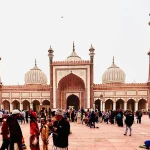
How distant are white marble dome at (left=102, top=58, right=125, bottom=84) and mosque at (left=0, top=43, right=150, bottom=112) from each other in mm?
4913

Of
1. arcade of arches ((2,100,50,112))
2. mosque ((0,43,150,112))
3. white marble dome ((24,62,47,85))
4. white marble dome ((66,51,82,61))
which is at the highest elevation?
white marble dome ((66,51,82,61))

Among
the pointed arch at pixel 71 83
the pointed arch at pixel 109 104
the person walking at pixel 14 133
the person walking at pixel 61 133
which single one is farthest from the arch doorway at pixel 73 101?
the person walking at pixel 61 133

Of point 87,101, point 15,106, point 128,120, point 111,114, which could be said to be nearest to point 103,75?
point 87,101

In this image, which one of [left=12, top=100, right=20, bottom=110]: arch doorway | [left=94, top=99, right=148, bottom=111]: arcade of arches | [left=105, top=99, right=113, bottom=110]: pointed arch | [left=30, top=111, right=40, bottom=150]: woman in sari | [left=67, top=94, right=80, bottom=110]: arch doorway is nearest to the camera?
[left=30, top=111, right=40, bottom=150]: woman in sari

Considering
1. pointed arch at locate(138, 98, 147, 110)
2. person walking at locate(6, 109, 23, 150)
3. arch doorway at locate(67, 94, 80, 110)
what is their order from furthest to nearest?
pointed arch at locate(138, 98, 147, 110) < arch doorway at locate(67, 94, 80, 110) < person walking at locate(6, 109, 23, 150)

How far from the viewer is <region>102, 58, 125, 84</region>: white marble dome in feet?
113

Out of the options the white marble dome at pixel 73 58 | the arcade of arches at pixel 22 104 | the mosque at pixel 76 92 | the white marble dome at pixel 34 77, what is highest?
the white marble dome at pixel 73 58

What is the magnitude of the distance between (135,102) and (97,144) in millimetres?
22615

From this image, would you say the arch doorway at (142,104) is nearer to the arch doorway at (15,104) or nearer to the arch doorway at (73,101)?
the arch doorway at (73,101)

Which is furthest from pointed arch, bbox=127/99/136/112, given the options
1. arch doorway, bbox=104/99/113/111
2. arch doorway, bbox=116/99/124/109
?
arch doorway, bbox=104/99/113/111

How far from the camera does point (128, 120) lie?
877 centimetres

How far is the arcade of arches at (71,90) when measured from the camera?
28.2 meters

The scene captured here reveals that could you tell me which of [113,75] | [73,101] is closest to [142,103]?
[113,75]

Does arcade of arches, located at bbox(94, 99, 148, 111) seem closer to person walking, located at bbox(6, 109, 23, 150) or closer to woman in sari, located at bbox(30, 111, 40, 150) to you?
woman in sari, located at bbox(30, 111, 40, 150)
